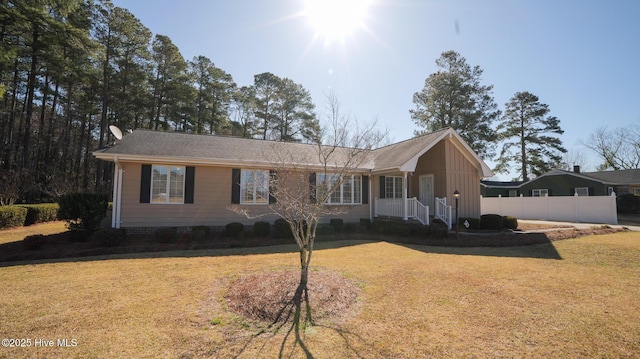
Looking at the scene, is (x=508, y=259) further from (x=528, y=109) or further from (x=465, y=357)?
(x=528, y=109)

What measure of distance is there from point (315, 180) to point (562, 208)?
16360 millimetres

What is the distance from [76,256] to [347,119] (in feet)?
28.1

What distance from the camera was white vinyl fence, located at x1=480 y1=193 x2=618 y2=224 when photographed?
54.2ft

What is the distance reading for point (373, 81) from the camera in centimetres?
1285

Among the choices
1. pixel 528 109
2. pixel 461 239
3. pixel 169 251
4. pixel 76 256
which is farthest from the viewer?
pixel 528 109

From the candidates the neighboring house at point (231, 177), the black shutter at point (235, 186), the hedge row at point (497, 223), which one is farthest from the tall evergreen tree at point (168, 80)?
the hedge row at point (497, 223)

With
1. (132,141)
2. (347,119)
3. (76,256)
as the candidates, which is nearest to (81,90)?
(132,141)

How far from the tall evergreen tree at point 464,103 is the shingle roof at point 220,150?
635 inches

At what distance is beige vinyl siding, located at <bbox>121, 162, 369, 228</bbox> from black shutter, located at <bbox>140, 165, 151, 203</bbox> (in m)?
0.12

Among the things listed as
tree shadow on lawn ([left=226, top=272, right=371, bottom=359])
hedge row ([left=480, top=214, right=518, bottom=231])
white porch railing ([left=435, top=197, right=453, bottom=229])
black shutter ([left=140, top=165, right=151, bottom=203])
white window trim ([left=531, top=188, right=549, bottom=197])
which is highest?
white window trim ([left=531, top=188, right=549, bottom=197])

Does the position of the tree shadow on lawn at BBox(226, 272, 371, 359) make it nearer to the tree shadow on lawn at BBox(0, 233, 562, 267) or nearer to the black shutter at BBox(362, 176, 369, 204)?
the tree shadow on lawn at BBox(0, 233, 562, 267)

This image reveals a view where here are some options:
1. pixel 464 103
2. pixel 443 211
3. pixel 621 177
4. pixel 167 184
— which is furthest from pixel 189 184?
pixel 621 177

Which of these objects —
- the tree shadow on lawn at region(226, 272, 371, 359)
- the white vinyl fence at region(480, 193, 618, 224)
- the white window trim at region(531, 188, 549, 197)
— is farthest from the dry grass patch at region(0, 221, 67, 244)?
the white window trim at region(531, 188, 549, 197)

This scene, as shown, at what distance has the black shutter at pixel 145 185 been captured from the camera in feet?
36.5
